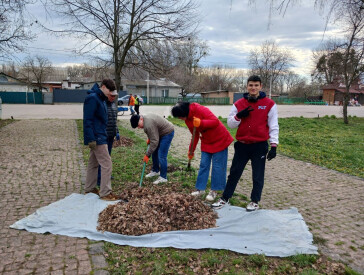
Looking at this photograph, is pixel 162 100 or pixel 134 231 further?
pixel 162 100

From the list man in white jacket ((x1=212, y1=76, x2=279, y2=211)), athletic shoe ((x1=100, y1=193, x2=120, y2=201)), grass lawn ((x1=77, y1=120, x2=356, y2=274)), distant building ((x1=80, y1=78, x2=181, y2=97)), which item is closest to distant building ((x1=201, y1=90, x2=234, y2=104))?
distant building ((x1=80, y1=78, x2=181, y2=97))

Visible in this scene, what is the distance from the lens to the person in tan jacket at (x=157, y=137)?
16.5 feet

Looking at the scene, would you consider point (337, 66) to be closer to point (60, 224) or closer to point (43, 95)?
point (60, 224)

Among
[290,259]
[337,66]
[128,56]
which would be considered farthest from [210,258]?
[337,66]

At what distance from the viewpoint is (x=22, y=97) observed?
126 feet

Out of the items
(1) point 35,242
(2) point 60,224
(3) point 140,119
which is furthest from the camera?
(3) point 140,119

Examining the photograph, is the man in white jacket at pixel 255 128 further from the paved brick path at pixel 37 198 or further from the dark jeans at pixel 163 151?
the paved brick path at pixel 37 198

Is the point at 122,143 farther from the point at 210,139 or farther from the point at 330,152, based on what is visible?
the point at 330,152

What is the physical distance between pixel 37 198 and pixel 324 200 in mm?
5017

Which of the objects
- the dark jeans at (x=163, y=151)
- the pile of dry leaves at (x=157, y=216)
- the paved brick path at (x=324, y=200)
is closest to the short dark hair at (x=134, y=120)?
the dark jeans at (x=163, y=151)

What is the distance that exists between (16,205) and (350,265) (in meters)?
4.65

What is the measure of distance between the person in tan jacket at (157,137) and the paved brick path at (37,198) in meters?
1.56

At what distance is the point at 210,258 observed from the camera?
3.01 metres

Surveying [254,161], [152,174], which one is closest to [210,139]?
[254,161]
